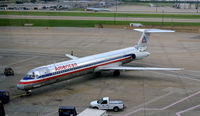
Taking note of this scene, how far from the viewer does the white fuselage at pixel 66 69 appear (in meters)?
29.9

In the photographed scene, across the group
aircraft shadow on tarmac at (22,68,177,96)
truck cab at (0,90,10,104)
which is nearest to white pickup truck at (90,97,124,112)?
aircraft shadow on tarmac at (22,68,177,96)

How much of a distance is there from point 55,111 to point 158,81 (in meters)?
15.1

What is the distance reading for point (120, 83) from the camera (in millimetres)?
35656

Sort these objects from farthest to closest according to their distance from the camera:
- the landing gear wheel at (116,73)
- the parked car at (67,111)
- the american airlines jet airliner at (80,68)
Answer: the landing gear wheel at (116,73) < the american airlines jet airliner at (80,68) < the parked car at (67,111)

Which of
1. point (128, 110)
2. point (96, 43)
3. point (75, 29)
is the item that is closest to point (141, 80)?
point (128, 110)

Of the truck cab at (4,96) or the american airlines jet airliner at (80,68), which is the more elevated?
the american airlines jet airliner at (80,68)

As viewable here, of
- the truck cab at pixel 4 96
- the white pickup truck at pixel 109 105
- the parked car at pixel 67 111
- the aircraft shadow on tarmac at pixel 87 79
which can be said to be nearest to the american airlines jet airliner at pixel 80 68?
the aircraft shadow on tarmac at pixel 87 79

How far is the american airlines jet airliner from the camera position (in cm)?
3003

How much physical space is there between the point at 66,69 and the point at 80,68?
2.24 meters

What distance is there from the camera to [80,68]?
3438cm

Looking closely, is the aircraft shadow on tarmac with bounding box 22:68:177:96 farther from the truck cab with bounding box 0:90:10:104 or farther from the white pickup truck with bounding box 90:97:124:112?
the white pickup truck with bounding box 90:97:124:112

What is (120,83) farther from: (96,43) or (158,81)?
(96,43)

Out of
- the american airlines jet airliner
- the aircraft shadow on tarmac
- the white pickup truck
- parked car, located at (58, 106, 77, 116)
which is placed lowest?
the aircraft shadow on tarmac

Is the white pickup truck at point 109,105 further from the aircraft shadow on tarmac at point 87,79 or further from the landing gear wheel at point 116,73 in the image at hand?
the landing gear wheel at point 116,73
